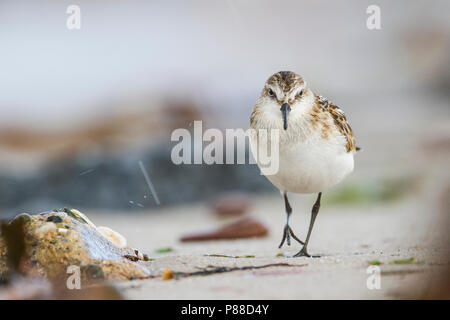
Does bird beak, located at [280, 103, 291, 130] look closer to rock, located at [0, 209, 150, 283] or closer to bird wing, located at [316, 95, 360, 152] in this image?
bird wing, located at [316, 95, 360, 152]

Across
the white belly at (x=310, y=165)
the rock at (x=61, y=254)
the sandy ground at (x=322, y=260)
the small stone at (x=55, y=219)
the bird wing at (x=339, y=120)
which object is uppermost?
the bird wing at (x=339, y=120)

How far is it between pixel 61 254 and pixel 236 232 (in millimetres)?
3229

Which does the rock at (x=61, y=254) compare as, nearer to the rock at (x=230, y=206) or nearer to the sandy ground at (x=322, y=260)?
the sandy ground at (x=322, y=260)

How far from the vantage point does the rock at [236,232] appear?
6887 millimetres

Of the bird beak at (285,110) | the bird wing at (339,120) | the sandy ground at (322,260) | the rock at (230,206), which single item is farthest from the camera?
the rock at (230,206)

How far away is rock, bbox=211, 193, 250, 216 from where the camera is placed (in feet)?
31.2

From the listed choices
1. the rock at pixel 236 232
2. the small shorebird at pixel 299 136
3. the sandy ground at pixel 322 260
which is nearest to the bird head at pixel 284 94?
the small shorebird at pixel 299 136

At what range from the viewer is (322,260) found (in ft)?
14.6

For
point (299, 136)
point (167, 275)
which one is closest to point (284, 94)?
point (299, 136)

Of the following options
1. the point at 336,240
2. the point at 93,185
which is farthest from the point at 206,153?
the point at 336,240

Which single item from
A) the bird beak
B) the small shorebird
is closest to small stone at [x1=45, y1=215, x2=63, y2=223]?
the small shorebird

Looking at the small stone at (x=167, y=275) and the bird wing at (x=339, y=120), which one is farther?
the bird wing at (x=339, y=120)

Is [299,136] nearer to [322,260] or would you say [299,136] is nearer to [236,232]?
[322,260]

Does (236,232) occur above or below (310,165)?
below
